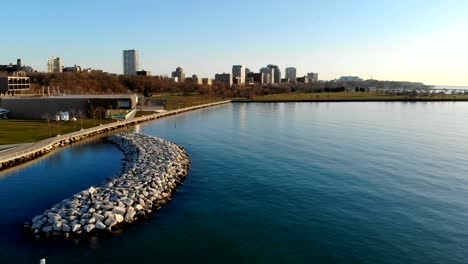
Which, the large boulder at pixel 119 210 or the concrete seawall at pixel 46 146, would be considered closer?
the large boulder at pixel 119 210

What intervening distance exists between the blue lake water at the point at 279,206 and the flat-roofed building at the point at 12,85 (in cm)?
9538

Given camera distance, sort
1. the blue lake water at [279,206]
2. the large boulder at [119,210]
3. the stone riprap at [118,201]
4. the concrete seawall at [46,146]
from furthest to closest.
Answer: the concrete seawall at [46,146], the large boulder at [119,210], the stone riprap at [118,201], the blue lake water at [279,206]

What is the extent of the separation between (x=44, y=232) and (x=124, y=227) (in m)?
4.77

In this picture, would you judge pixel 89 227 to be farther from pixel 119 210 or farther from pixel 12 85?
pixel 12 85

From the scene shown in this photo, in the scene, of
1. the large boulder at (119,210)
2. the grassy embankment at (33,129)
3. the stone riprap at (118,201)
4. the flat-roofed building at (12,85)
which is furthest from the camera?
the flat-roofed building at (12,85)

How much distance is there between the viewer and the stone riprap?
23.8 meters

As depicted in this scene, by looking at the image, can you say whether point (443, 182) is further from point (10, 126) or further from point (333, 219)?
point (10, 126)

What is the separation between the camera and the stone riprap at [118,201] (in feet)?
78.1

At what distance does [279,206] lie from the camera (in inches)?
1146

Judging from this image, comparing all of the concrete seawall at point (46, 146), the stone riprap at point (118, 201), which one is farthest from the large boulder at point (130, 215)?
the concrete seawall at point (46, 146)

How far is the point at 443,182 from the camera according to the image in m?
35.7

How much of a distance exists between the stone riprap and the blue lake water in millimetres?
1072

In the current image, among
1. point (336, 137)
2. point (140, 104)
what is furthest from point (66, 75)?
point (336, 137)

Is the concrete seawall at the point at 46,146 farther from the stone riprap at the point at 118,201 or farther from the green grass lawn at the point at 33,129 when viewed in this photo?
the stone riprap at the point at 118,201
